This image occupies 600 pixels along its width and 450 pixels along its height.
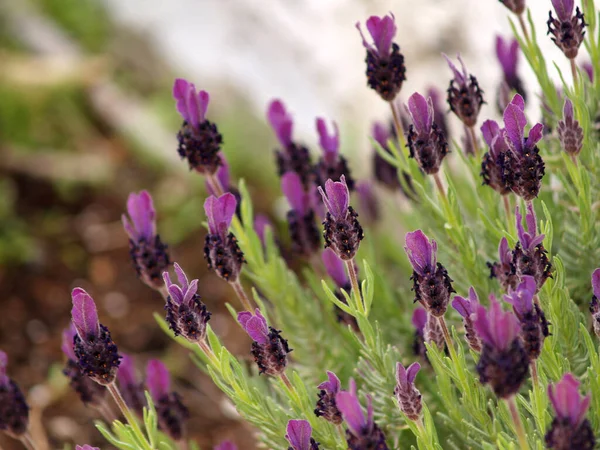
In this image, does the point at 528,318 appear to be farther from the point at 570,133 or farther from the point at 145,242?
the point at 145,242

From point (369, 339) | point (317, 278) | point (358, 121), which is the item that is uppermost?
point (358, 121)

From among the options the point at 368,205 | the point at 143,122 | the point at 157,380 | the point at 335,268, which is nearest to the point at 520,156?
the point at 335,268

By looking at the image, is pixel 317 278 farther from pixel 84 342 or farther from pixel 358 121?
pixel 358 121

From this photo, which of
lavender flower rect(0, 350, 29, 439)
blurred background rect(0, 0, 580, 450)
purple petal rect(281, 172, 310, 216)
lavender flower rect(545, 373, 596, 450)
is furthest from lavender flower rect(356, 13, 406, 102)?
blurred background rect(0, 0, 580, 450)

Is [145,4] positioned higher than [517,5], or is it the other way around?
[145,4]

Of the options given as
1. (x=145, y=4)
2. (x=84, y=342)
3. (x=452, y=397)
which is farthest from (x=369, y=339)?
(x=145, y=4)
